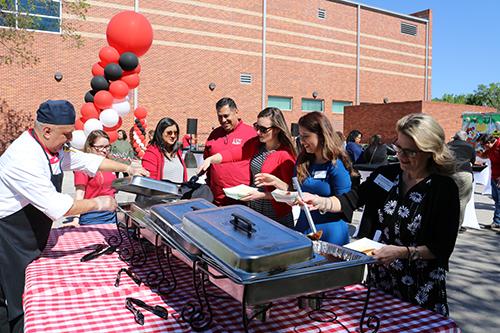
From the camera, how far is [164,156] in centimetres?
271

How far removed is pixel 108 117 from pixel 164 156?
247 centimetres

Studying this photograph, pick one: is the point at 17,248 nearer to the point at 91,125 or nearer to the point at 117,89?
the point at 91,125

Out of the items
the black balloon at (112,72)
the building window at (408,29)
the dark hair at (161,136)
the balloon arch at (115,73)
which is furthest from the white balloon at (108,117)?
the building window at (408,29)

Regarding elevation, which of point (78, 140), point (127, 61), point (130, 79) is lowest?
point (78, 140)

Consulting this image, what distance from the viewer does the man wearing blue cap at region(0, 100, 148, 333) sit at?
146cm

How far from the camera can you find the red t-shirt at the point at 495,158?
5.73 meters

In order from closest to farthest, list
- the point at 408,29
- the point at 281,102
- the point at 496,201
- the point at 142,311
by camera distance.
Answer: the point at 142,311, the point at 496,201, the point at 281,102, the point at 408,29

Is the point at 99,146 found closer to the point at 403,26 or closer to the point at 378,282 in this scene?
the point at 378,282

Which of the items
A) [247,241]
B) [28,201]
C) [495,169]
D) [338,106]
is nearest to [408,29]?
[338,106]

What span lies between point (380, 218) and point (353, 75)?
71.5 ft

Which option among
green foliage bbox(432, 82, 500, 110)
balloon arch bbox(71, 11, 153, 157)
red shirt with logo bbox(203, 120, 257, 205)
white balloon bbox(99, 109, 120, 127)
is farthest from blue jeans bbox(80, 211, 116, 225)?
green foliage bbox(432, 82, 500, 110)

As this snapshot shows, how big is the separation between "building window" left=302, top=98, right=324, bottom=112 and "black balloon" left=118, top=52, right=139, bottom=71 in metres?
16.3

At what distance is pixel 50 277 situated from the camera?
142 cm

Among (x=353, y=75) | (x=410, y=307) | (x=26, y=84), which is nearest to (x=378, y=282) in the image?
(x=410, y=307)
